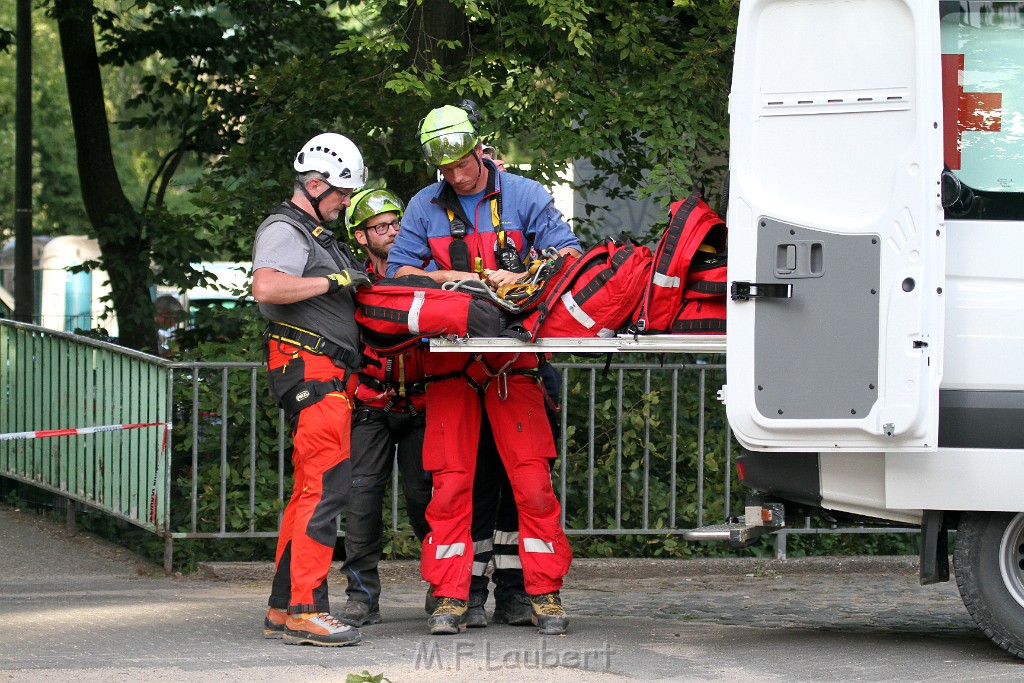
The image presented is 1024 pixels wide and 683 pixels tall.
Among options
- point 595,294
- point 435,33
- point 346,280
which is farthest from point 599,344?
point 435,33

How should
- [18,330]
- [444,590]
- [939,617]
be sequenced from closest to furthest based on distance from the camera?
[444,590]
[939,617]
[18,330]

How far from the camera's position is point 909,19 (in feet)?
15.7

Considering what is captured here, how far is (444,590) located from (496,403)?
2.77 feet

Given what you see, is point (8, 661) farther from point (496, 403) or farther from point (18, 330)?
point (18, 330)

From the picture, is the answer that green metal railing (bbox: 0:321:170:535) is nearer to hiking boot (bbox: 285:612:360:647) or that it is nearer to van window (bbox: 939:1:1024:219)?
hiking boot (bbox: 285:612:360:647)

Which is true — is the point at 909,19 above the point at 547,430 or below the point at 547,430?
above

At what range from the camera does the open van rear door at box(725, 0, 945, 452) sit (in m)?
4.79

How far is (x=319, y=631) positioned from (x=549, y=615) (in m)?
1.00

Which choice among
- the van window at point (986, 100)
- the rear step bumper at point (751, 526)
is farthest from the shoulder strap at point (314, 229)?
the van window at point (986, 100)

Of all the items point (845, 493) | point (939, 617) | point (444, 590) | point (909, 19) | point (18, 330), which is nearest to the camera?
point (909, 19)

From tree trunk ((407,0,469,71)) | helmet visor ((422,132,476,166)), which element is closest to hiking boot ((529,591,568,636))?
helmet visor ((422,132,476,166))

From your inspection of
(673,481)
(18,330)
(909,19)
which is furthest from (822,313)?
(18,330)

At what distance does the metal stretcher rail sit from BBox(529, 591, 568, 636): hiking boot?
3.79 ft

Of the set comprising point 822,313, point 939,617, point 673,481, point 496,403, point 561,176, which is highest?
point 561,176
